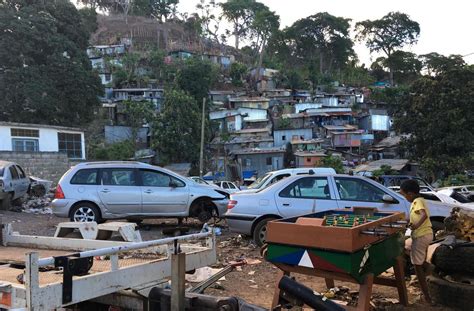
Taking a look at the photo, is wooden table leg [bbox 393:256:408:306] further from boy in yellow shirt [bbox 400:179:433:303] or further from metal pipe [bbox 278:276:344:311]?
metal pipe [bbox 278:276:344:311]

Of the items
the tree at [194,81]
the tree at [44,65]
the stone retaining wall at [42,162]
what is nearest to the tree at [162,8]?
the tree at [194,81]

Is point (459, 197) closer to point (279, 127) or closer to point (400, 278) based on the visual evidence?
point (400, 278)

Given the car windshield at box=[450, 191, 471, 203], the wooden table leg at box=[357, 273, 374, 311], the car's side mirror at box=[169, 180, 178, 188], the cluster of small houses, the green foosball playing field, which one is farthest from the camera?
the cluster of small houses

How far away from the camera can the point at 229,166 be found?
44.1 metres

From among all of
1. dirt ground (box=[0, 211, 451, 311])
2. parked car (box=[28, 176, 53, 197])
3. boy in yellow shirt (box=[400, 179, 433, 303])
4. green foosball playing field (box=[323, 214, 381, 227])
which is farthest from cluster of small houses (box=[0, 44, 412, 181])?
green foosball playing field (box=[323, 214, 381, 227])

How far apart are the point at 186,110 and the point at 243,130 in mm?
12928

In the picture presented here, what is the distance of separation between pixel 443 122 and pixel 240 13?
5069cm

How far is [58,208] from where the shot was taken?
416 inches

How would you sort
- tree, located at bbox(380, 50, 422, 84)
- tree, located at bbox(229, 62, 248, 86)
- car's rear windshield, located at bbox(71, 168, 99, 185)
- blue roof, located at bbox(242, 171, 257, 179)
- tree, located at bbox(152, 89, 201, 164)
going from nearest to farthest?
1. car's rear windshield, located at bbox(71, 168, 99, 185)
2. tree, located at bbox(152, 89, 201, 164)
3. blue roof, located at bbox(242, 171, 257, 179)
4. tree, located at bbox(229, 62, 248, 86)
5. tree, located at bbox(380, 50, 422, 84)

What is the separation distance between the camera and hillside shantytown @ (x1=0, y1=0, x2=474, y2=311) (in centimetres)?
374

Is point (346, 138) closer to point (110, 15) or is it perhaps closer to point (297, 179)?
point (297, 179)

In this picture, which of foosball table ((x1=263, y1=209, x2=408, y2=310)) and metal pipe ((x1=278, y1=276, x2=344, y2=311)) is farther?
foosball table ((x1=263, y1=209, x2=408, y2=310))

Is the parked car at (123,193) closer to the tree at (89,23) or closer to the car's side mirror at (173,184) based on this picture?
the car's side mirror at (173,184)

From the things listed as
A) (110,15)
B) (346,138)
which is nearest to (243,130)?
(346,138)
